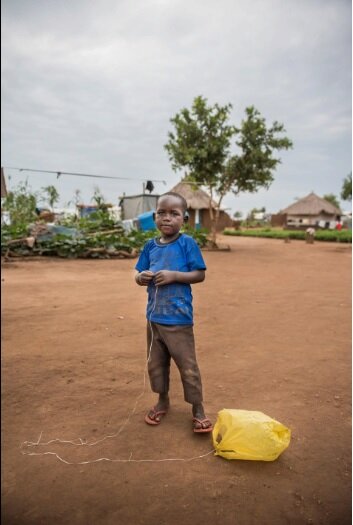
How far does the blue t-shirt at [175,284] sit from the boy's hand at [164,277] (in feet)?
0.27

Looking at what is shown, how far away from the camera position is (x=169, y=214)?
1.89 meters

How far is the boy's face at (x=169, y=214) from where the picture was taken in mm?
1873

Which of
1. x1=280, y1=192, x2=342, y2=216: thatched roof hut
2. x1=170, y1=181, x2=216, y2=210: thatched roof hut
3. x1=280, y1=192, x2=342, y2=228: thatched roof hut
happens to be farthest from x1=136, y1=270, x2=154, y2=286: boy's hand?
x1=280, y1=192, x2=342, y2=216: thatched roof hut

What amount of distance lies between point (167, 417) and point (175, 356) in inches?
18.4

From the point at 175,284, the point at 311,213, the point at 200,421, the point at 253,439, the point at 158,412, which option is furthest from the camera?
the point at 311,213

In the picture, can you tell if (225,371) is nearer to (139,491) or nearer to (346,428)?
(346,428)

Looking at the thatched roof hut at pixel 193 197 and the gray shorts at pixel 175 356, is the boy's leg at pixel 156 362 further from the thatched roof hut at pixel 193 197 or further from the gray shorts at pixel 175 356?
the thatched roof hut at pixel 193 197

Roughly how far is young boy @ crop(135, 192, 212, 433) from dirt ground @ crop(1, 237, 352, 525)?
0.33m

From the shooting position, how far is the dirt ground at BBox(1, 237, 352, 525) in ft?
4.99

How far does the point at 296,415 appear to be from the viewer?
2279mm

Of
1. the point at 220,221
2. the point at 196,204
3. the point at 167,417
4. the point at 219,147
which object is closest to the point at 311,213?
the point at 220,221

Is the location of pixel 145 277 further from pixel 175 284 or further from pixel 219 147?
pixel 219 147

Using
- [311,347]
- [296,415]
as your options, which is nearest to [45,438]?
[296,415]

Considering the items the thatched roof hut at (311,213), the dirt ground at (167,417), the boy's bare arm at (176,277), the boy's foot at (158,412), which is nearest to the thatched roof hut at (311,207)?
the thatched roof hut at (311,213)
